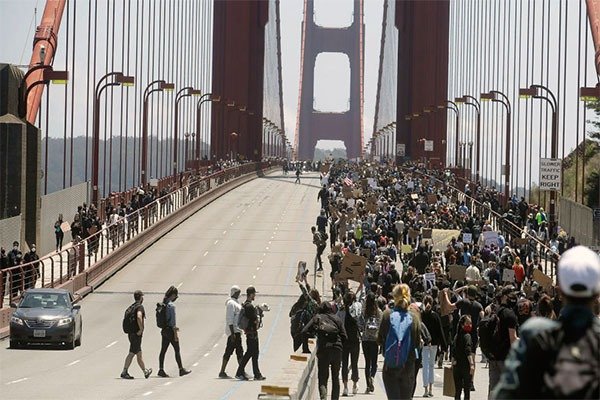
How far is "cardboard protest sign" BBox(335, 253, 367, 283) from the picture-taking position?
1169 inches

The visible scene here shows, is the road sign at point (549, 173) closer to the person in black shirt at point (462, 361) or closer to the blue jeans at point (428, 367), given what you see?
the blue jeans at point (428, 367)

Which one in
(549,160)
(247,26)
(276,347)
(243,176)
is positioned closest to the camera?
(276,347)

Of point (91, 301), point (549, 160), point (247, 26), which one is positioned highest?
point (247, 26)

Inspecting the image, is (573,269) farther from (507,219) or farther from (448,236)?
Answer: (507,219)

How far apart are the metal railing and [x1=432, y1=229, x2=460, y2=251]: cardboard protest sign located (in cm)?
903

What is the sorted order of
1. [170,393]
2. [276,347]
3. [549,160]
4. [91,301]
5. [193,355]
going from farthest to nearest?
1. [549,160]
2. [91,301]
3. [276,347]
4. [193,355]
5. [170,393]

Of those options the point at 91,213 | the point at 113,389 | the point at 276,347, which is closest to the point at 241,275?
the point at 91,213

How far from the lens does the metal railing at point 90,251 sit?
35.6m

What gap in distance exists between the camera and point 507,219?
5050 cm

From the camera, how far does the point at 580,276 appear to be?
5262 mm

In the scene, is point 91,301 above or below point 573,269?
below

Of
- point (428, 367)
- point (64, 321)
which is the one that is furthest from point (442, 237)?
point (428, 367)

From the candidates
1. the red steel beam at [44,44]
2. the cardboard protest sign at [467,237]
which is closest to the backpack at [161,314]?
the cardboard protest sign at [467,237]

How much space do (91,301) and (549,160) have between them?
45.2 ft
